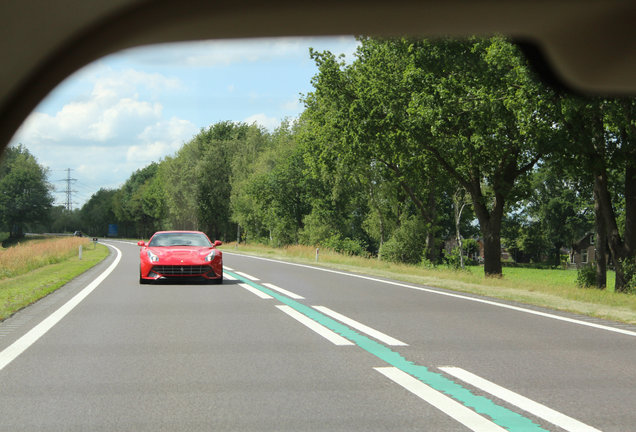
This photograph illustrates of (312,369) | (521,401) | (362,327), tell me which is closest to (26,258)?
(362,327)

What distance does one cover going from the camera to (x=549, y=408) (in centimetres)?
533

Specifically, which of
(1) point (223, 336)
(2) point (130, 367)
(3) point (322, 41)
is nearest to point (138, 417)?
(2) point (130, 367)

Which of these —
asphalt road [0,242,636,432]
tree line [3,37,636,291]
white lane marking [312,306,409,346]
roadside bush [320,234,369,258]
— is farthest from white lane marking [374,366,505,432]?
roadside bush [320,234,369,258]

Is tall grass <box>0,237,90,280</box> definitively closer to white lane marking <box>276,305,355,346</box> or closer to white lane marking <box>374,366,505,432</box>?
white lane marking <box>276,305,355,346</box>

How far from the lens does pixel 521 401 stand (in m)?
5.57

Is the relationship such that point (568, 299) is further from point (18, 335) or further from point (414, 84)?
point (414, 84)

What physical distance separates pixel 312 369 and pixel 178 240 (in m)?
13.2

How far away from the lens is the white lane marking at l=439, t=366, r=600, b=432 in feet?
15.9

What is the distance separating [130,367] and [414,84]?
68.7ft

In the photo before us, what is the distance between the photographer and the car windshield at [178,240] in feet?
63.4

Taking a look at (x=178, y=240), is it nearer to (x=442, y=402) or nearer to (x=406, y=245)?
(x=442, y=402)

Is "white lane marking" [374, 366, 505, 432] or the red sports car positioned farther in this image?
the red sports car

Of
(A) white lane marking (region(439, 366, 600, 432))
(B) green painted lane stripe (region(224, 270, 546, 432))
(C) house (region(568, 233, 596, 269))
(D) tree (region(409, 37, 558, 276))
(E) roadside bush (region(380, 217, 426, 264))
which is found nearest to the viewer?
(A) white lane marking (region(439, 366, 600, 432))

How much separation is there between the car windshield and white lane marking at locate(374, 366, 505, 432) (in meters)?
13.1
